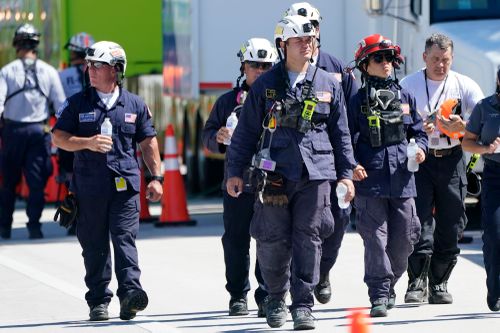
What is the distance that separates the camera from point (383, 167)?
10453mm

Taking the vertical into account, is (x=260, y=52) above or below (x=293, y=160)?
above

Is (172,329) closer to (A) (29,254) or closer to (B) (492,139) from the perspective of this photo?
(B) (492,139)

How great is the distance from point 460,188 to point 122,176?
237cm

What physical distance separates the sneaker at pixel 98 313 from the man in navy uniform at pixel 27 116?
19.4ft

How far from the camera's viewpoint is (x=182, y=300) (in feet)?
38.3

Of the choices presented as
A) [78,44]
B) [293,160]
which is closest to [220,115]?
→ [293,160]

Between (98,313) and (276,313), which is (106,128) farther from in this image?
(276,313)

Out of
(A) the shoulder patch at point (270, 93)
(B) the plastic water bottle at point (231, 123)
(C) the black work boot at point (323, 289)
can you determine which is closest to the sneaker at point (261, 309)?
(C) the black work boot at point (323, 289)

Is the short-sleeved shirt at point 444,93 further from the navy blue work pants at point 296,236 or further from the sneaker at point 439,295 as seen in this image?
the navy blue work pants at point 296,236

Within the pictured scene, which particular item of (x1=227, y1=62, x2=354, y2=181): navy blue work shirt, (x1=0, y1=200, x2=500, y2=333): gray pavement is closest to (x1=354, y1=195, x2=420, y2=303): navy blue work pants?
(x1=0, y1=200, x2=500, y2=333): gray pavement

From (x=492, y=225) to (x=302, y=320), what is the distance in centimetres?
149

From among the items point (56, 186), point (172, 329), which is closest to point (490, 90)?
point (172, 329)

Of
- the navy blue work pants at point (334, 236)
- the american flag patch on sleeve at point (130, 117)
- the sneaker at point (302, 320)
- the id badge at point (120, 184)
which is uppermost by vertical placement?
the american flag patch on sleeve at point (130, 117)

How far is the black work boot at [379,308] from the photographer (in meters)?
10.3
